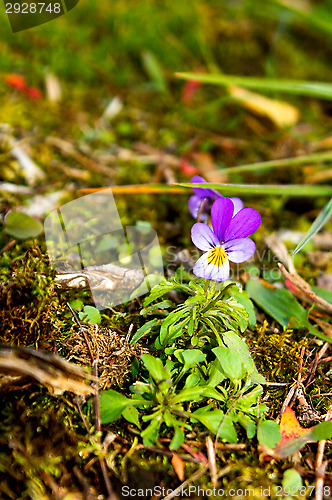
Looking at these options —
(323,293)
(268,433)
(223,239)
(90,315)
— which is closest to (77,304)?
(90,315)

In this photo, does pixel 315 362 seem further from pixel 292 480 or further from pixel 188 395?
pixel 188 395

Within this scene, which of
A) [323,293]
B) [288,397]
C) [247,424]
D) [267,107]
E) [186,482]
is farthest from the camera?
[267,107]

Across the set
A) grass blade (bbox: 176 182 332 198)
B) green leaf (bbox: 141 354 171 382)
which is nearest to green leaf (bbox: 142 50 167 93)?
grass blade (bbox: 176 182 332 198)

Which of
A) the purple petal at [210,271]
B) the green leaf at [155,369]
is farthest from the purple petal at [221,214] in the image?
the green leaf at [155,369]

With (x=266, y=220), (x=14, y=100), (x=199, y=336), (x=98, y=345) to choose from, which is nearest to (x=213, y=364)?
(x=199, y=336)

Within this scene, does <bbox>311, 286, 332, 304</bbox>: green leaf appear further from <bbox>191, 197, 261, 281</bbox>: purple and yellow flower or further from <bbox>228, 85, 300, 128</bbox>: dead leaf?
<bbox>228, 85, 300, 128</bbox>: dead leaf

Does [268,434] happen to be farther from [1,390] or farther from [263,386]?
[1,390]

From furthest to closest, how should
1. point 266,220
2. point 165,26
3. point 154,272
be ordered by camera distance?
point 165,26
point 266,220
point 154,272
